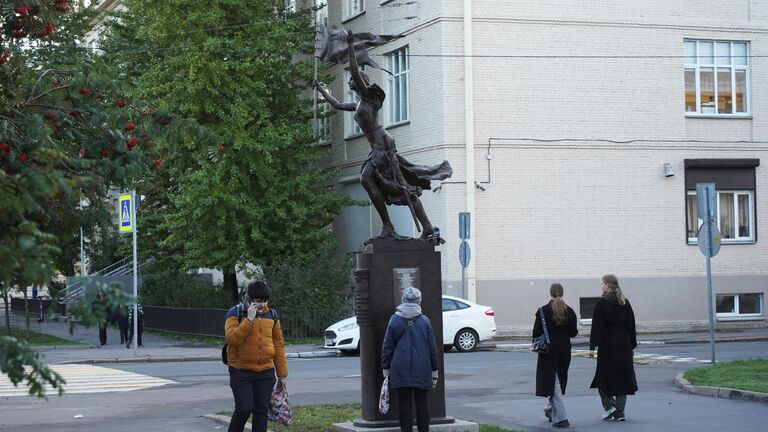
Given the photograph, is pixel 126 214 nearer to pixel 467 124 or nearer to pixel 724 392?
pixel 467 124

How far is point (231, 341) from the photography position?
33.6 ft

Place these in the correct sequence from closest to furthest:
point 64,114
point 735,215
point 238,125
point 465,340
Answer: point 64,114 < point 465,340 < point 238,125 < point 735,215

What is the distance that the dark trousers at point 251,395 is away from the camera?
10.3 metres

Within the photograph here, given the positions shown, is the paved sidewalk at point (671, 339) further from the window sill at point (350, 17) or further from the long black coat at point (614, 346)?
the long black coat at point (614, 346)

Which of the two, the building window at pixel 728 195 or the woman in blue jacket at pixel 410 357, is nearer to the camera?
the woman in blue jacket at pixel 410 357

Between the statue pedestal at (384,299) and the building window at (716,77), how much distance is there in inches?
939

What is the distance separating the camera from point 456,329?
88.7 feet

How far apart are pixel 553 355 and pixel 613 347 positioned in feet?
2.75

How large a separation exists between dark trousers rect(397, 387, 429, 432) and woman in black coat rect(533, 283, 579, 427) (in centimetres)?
270

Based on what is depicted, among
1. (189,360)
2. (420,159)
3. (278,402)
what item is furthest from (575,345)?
(278,402)

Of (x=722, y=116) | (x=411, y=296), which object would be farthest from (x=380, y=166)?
(x=722, y=116)

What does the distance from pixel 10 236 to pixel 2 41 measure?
4.15m

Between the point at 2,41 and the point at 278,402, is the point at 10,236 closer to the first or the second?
the point at 2,41

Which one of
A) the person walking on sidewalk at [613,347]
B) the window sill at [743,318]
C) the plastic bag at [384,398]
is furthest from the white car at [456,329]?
the plastic bag at [384,398]
